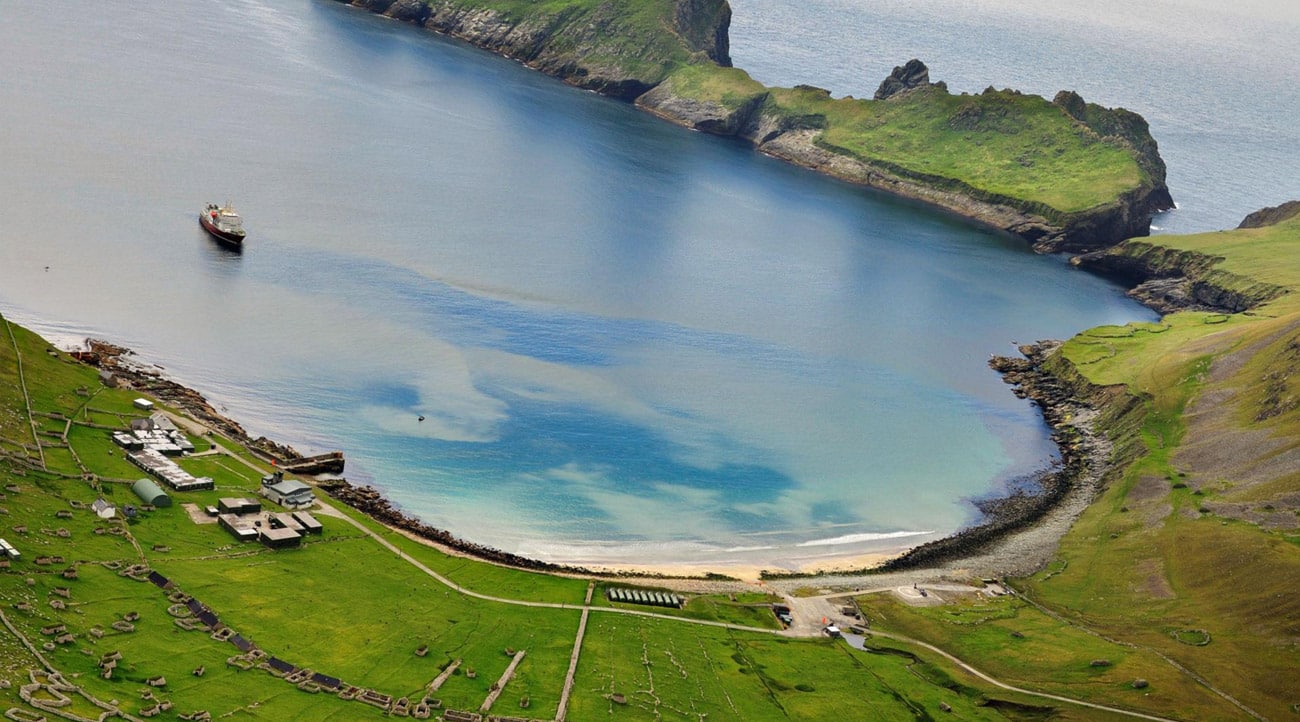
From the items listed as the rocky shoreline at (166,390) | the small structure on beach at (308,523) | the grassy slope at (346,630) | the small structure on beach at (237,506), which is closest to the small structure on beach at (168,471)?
the grassy slope at (346,630)

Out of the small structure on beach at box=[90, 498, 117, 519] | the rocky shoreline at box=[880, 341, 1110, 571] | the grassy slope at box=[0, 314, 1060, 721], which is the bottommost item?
the grassy slope at box=[0, 314, 1060, 721]

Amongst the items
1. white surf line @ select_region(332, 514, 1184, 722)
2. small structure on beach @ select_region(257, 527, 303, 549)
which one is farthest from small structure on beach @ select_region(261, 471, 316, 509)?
small structure on beach @ select_region(257, 527, 303, 549)

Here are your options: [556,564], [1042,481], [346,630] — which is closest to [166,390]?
[556,564]

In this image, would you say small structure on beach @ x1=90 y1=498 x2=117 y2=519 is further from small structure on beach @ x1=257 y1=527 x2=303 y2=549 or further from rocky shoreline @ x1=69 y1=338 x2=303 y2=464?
rocky shoreline @ x1=69 y1=338 x2=303 y2=464

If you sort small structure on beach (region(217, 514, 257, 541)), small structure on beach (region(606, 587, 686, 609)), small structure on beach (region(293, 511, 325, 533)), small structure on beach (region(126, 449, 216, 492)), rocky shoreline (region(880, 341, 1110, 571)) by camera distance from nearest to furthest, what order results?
small structure on beach (region(217, 514, 257, 541)), small structure on beach (region(126, 449, 216, 492)), small structure on beach (region(293, 511, 325, 533)), small structure on beach (region(606, 587, 686, 609)), rocky shoreline (region(880, 341, 1110, 571))

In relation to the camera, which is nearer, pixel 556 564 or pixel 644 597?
pixel 644 597

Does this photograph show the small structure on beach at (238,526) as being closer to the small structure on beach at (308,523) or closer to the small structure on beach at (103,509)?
the small structure on beach at (308,523)

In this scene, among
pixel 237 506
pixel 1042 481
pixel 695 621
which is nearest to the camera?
pixel 237 506

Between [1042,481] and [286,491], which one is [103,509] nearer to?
[286,491]

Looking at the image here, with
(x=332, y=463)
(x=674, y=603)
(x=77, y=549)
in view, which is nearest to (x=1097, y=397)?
(x=674, y=603)
